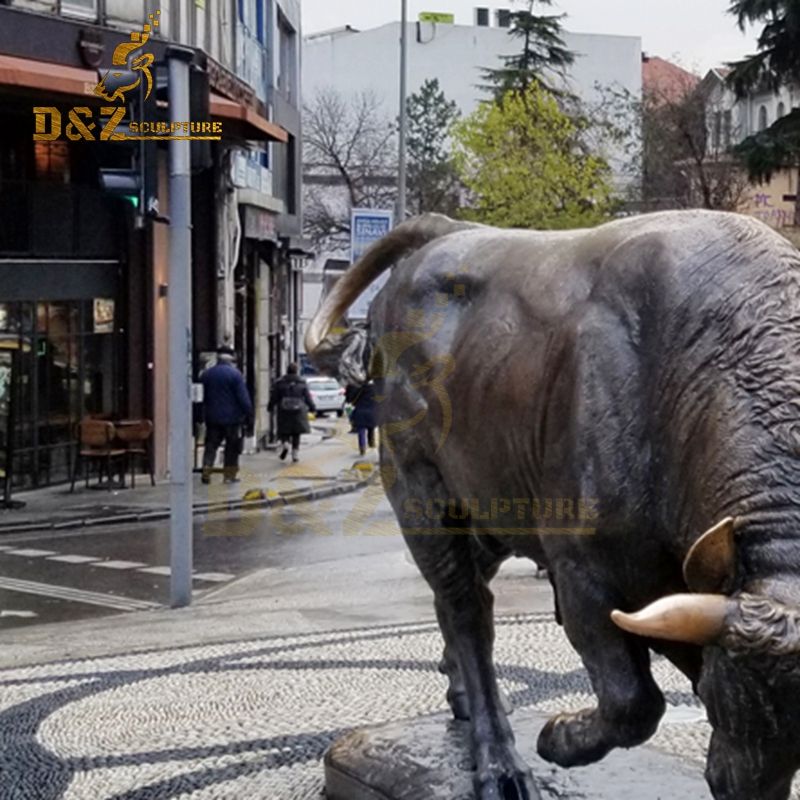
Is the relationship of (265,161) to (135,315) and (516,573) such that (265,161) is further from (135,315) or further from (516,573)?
(516,573)

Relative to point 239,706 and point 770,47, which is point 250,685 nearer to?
point 239,706

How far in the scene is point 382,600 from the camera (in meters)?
11.1

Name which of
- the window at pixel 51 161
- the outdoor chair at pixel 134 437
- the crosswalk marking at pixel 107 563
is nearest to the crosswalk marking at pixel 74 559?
the crosswalk marking at pixel 107 563

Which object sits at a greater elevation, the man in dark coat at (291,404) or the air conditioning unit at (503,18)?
the air conditioning unit at (503,18)

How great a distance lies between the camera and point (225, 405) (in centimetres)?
2005

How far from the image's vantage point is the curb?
16750mm

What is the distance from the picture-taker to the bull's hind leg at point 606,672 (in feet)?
13.0

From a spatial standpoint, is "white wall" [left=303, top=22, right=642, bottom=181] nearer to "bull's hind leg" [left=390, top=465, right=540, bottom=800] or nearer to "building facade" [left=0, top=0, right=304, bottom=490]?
"building facade" [left=0, top=0, right=304, bottom=490]

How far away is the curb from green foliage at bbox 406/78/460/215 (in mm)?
29824

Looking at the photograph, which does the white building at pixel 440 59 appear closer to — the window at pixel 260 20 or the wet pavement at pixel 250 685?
the window at pixel 260 20

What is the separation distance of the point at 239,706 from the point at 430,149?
51.5 m

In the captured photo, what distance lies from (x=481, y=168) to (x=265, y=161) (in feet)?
40.9

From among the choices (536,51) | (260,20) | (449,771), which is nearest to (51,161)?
(260,20)

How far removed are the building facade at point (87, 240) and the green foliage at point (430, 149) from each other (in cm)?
2640
